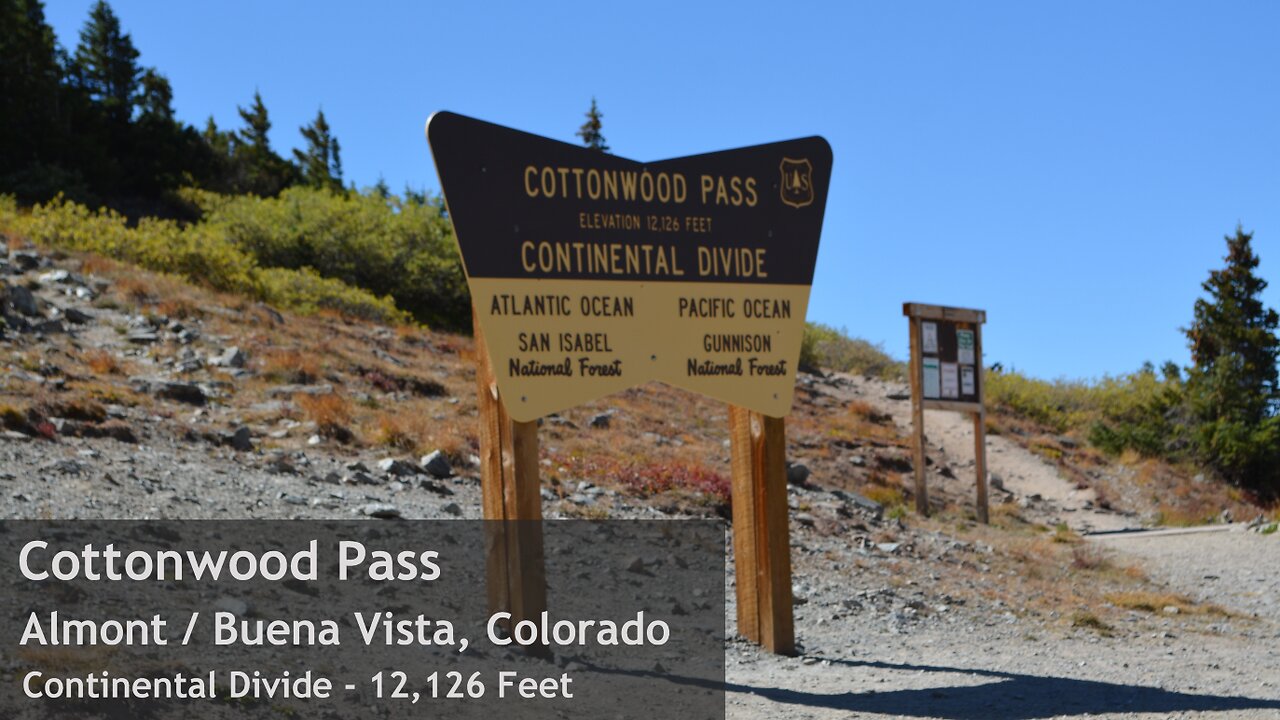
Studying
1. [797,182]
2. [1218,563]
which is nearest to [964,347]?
[1218,563]

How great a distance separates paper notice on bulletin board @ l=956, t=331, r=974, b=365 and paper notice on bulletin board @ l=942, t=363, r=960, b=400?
0.16 metres

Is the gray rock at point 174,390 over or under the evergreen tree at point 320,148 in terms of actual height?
under

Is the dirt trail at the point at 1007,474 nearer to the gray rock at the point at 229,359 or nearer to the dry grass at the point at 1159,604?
the dry grass at the point at 1159,604

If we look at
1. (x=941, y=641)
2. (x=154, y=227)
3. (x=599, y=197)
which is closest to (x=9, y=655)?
(x=599, y=197)

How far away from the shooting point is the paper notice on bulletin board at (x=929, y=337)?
16172mm

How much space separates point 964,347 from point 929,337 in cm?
77

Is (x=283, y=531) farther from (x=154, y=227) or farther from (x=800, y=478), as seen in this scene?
(x=154, y=227)

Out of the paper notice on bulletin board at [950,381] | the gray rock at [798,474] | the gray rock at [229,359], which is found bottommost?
the gray rock at [798,474]

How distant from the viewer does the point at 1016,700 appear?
6293 millimetres

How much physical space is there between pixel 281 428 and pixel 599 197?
7213 millimetres

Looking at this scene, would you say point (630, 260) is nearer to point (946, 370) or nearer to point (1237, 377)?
point (946, 370)

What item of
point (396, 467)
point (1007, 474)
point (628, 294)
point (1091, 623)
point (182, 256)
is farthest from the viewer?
point (182, 256)

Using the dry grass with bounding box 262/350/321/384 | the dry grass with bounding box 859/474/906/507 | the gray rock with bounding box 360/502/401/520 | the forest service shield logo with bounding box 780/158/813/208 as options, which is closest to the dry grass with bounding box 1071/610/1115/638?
the forest service shield logo with bounding box 780/158/813/208

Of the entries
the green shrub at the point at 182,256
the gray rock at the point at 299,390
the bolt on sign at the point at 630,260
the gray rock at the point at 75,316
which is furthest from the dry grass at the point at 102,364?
the bolt on sign at the point at 630,260
